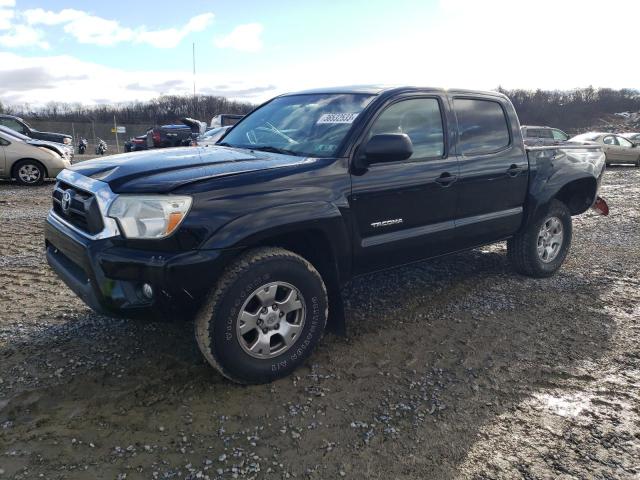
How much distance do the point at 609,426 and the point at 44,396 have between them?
3.19m

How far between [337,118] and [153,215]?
1.57 meters

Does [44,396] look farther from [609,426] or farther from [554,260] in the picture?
[554,260]

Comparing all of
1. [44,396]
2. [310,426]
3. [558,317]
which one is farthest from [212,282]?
[558,317]

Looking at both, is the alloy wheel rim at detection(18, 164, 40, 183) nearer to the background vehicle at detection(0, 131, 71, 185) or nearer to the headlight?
the background vehicle at detection(0, 131, 71, 185)

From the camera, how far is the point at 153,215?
2.61m

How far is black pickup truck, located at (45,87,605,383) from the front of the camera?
104 inches

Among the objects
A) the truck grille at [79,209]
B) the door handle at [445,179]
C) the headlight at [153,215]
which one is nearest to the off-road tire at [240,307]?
the headlight at [153,215]

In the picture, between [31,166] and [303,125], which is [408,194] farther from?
[31,166]

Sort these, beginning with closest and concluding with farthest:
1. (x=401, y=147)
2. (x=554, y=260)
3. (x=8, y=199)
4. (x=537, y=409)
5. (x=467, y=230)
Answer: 1. (x=537, y=409)
2. (x=401, y=147)
3. (x=467, y=230)
4. (x=554, y=260)
5. (x=8, y=199)

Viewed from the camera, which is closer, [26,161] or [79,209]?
[79,209]

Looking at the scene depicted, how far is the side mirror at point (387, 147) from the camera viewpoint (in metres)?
3.14

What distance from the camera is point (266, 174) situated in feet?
9.49

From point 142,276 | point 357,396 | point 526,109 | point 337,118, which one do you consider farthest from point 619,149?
point 526,109

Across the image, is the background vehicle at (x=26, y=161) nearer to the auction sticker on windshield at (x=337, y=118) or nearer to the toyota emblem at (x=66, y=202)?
the toyota emblem at (x=66, y=202)
